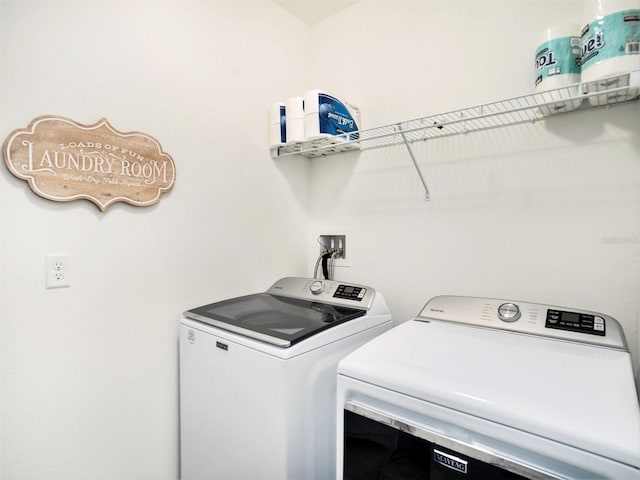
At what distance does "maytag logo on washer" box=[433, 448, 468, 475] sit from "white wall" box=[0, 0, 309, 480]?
3.93 feet

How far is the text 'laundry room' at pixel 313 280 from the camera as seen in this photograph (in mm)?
918

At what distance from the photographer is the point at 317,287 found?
1.75 m

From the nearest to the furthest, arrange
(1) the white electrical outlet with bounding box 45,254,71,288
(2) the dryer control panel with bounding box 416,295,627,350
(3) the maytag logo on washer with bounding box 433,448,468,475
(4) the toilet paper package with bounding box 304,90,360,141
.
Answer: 1. (3) the maytag logo on washer with bounding box 433,448,468,475
2. (2) the dryer control panel with bounding box 416,295,627,350
3. (1) the white electrical outlet with bounding box 45,254,71,288
4. (4) the toilet paper package with bounding box 304,90,360,141

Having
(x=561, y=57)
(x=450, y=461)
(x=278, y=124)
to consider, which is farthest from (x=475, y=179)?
(x=450, y=461)

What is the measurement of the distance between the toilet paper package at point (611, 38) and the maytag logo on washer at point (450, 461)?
1165mm

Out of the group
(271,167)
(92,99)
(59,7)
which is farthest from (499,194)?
(59,7)

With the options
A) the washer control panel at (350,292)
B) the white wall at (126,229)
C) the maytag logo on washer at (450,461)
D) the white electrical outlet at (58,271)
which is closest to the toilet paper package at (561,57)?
the washer control panel at (350,292)

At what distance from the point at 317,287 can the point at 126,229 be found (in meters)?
0.90

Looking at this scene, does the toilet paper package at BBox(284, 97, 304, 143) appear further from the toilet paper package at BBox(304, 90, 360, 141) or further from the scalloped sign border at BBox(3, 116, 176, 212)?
the scalloped sign border at BBox(3, 116, 176, 212)

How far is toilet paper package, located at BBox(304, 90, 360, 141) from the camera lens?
1706 mm

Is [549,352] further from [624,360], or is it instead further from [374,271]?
[374,271]

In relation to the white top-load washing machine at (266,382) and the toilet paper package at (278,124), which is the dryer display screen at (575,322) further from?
the toilet paper package at (278,124)

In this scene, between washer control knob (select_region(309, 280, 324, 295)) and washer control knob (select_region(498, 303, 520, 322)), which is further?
washer control knob (select_region(309, 280, 324, 295))

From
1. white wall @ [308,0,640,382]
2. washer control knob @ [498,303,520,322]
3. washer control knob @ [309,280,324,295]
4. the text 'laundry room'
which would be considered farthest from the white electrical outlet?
washer control knob @ [498,303,520,322]
